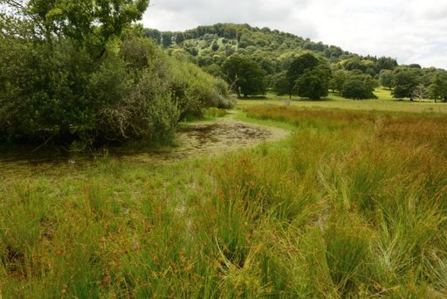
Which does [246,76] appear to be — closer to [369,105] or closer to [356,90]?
[356,90]

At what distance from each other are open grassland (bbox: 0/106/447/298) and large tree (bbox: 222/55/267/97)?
52321 mm

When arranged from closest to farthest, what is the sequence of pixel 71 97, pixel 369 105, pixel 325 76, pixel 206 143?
1. pixel 71 97
2. pixel 206 143
3. pixel 369 105
4. pixel 325 76

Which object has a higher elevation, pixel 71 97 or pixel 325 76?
pixel 325 76

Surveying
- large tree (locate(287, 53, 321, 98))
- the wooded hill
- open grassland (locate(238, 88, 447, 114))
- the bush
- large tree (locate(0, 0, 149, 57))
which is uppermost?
the wooded hill

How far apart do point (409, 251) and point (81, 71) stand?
743cm

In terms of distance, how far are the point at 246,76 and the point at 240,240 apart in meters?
57.2

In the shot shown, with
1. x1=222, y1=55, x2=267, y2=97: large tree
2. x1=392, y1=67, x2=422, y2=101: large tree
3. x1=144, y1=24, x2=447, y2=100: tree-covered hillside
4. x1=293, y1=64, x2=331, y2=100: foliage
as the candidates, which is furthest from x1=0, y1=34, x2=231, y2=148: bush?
x1=392, y1=67, x2=422, y2=101: large tree

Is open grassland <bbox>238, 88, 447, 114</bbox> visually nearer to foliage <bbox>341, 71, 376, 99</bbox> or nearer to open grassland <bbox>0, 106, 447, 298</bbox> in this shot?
foliage <bbox>341, 71, 376, 99</bbox>

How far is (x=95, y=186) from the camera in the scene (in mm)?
3598

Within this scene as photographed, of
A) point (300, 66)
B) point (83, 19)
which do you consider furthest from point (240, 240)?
point (300, 66)

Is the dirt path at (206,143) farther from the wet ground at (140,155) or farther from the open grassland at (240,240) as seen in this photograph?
the open grassland at (240,240)

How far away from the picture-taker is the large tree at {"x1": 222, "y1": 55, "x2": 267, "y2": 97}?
55.5 meters

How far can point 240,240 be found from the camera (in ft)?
8.21

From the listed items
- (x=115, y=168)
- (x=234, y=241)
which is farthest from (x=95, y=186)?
(x=234, y=241)
